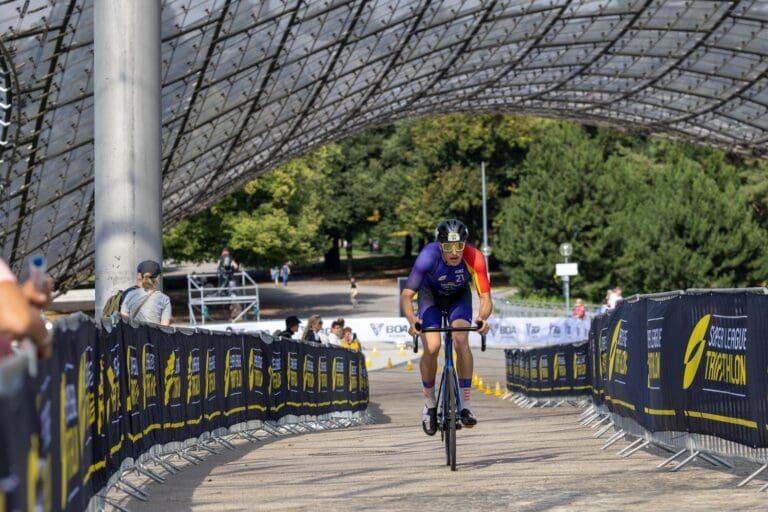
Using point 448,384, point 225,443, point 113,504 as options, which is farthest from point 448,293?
point 225,443

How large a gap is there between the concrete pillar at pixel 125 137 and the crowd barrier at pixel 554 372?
960 centimetres

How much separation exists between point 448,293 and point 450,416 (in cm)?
116

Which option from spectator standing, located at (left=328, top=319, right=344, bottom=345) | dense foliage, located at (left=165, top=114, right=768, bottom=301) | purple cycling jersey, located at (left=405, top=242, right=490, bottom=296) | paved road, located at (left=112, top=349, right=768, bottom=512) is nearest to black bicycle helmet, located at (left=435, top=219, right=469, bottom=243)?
purple cycling jersey, located at (left=405, top=242, right=490, bottom=296)

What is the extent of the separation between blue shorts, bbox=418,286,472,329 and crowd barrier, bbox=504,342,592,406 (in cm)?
1335

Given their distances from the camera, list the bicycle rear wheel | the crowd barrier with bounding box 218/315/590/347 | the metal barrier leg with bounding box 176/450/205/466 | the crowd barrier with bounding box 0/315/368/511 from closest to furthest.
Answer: the crowd barrier with bounding box 0/315/368/511, the bicycle rear wheel, the metal barrier leg with bounding box 176/450/205/466, the crowd barrier with bounding box 218/315/590/347

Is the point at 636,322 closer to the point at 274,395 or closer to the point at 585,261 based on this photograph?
the point at 274,395

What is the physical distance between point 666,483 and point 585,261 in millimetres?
71221

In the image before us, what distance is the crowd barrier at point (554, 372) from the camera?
26.5m

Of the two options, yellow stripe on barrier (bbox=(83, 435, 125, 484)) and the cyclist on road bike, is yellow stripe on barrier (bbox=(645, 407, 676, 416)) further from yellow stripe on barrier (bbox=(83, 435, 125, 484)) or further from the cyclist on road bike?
yellow stripe on barrier (bbox=(83, 435, 125, 484))

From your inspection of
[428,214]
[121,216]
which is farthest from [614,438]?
[428,214]

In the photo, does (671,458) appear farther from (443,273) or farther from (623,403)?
(623,403)

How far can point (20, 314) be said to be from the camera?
4594 millimetres

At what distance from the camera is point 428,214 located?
Result: 10150cm

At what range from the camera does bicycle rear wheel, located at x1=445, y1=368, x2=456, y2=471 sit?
11.5 m
